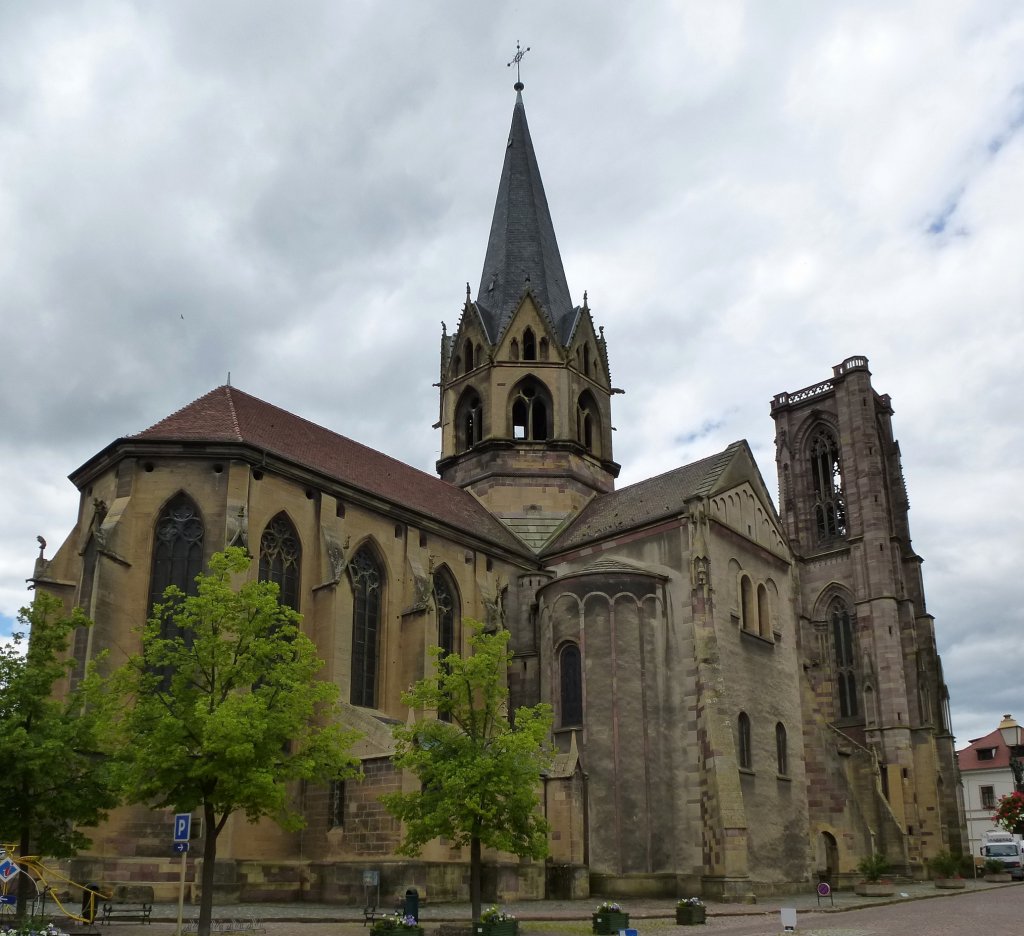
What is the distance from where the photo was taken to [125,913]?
72.5ft

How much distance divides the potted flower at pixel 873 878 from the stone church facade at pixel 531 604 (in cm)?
81

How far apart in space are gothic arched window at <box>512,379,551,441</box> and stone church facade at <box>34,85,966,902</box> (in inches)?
4.0

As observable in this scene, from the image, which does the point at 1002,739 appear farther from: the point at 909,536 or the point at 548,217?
the point at 548,217

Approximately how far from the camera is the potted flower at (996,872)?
148 feet

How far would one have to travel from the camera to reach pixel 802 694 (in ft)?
126

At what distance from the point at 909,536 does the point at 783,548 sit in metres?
32.2

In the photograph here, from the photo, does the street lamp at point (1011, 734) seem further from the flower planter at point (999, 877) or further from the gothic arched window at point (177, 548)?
the gothic arched window at point (177, 548)

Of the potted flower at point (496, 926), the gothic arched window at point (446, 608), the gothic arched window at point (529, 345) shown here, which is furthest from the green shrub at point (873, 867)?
the gothic arched window at point (529, 345)

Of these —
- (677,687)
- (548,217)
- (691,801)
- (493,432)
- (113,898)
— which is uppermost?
(548,217)

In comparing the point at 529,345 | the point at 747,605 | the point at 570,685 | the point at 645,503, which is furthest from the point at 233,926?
the point at 529,345

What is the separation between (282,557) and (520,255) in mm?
23509

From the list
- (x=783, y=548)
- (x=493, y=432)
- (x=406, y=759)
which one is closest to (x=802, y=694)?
(x=783, y=548)

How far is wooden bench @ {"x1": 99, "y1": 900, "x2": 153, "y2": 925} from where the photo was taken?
68.0 ft

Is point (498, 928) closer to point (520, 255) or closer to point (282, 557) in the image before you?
point (282, 557)
